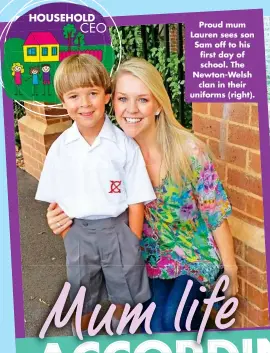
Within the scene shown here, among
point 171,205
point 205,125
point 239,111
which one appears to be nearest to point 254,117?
point 239,111

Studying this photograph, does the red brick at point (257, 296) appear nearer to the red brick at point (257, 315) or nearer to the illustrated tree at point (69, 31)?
the red brick at point (257, 315)

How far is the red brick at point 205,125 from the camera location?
180 cm

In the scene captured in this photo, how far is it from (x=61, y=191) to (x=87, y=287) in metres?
0.32

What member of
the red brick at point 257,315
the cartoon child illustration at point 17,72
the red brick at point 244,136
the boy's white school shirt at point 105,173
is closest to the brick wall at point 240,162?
the red brick at point 244,136

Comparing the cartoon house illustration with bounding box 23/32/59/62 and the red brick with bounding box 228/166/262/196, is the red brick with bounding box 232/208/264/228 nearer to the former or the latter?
the red brick with bounding box 228/166/262/196

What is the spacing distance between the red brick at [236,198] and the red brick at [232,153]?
8 cm

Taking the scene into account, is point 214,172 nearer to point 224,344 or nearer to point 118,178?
point 118,178

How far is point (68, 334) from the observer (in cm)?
189

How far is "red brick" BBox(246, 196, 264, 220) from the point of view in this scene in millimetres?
1809

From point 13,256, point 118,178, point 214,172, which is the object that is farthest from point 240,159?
point 13,256

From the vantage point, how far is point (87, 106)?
5.74 ft

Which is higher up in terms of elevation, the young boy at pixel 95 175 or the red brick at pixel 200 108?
the red brick at pixel 200 108

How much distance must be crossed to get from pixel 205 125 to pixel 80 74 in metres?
0.41

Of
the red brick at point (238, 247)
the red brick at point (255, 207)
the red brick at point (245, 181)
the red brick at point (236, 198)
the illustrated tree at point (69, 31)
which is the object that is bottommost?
the red brick at point (238, 247)
